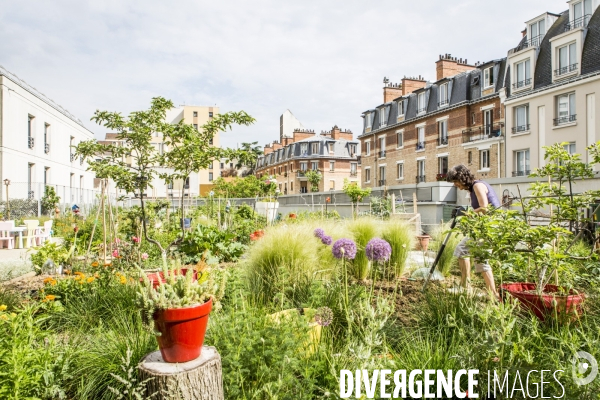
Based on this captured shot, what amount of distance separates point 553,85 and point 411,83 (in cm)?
1475

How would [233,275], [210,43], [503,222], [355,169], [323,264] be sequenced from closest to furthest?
[503,222] → [233,275] → [323,264] → [210,43] → [355,169]

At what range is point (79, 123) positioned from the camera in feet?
103

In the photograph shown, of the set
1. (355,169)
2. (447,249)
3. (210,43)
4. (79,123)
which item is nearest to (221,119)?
(210,43)

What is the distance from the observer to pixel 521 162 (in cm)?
2398

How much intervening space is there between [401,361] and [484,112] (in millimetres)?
27716

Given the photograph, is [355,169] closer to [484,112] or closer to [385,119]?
[385,119]

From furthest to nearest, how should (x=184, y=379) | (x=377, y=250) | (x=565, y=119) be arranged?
1. (x=565, y=119)
2. (x=377, y=250)
3. (x=184, y=379)

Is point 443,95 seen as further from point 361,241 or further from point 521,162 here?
point 361,241

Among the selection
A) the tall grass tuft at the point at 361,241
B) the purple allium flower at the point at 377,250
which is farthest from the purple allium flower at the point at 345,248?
the tall grass tuft at the point at 361,241

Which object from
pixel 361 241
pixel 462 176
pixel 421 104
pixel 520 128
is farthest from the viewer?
pixel 421 104

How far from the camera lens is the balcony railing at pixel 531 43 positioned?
951 inches

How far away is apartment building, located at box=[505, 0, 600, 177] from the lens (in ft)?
66.8

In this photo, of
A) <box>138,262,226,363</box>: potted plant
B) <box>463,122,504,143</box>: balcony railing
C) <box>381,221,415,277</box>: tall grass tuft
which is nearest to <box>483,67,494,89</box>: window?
<box>463,122,504,143</box>: balcony railing

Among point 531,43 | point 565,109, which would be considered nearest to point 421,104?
point 531,43
